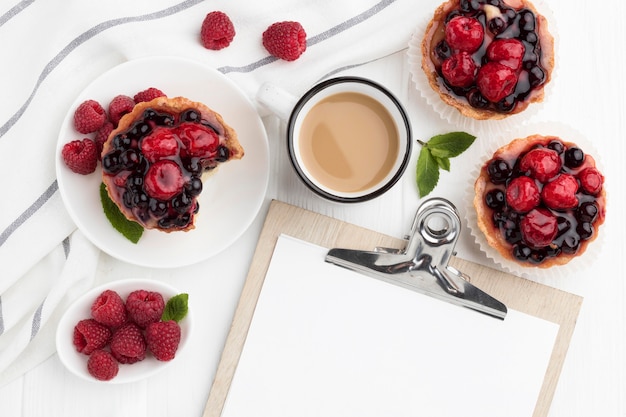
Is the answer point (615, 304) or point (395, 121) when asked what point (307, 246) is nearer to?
point (395, 121)

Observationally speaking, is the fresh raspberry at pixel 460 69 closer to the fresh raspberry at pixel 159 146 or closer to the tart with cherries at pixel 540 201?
the tart with cherries at pixel 540 201

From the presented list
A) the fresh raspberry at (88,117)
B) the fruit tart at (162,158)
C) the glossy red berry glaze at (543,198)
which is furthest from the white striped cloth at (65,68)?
the glossy red berry glaze at (543,198)

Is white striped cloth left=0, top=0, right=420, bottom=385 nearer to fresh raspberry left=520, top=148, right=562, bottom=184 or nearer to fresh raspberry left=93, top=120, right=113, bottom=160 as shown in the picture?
fresh raspberry left=93, top=120, right=113, bottom=160

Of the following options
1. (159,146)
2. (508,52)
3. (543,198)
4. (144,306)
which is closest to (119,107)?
(159,146)

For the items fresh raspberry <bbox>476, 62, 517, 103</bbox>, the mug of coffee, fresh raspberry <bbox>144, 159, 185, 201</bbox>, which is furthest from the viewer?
the mug of coffee

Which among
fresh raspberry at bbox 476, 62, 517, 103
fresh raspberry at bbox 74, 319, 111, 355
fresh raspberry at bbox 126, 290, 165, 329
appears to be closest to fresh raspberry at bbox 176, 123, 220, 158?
fresh raspberry at bbox 126, 290, 165, 329

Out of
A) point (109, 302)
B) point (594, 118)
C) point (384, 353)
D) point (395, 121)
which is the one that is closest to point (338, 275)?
point (384, 353)
